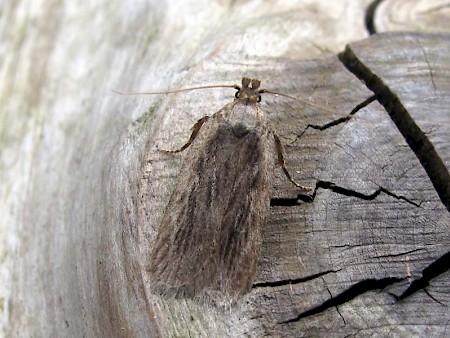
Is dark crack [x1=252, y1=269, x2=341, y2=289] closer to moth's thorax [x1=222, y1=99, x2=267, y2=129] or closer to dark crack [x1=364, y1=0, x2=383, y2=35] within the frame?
moth's thorax [x1=222, y1=99, x2=267, y2=129]

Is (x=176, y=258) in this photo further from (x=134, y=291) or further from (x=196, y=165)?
(x=196, y=165)

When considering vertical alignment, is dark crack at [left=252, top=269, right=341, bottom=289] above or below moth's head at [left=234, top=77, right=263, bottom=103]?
below

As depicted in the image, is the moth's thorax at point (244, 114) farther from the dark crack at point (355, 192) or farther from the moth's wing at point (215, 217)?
the dark crack at point (355, 192)

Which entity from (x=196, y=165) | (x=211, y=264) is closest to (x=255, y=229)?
(x=211, y=264)

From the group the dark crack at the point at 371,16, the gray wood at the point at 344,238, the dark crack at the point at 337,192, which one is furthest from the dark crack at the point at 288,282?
the dark crack at the point at 371,16

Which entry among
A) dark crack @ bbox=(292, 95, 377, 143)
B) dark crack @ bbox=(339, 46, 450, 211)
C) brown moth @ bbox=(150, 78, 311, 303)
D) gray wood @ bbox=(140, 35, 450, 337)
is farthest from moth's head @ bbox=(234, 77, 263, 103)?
dark crack @ bbox=(339, 46, 450, 211)

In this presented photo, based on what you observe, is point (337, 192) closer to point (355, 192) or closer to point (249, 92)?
point (355, 192)
